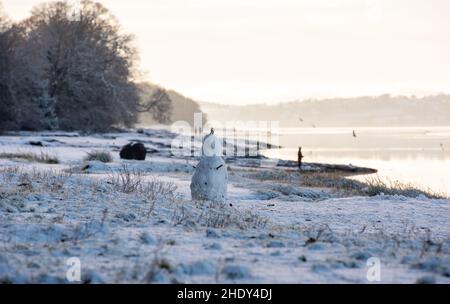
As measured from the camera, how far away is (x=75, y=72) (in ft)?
190

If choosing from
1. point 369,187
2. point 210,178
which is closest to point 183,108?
point 369,187

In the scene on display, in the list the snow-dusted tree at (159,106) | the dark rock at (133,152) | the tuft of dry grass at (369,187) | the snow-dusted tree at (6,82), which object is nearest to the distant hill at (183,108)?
the snow-dusted tree at (159,106)

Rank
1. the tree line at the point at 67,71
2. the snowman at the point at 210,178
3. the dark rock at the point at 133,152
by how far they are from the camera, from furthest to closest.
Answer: the tree line at the point at 67,71, the dark rock at the point at 133,152, the snowman at the point at 210,178

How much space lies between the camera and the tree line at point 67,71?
50.0 meters

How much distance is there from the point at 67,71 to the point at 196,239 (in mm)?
52178

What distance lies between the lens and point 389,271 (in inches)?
267

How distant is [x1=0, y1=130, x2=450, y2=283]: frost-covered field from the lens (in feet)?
21.1

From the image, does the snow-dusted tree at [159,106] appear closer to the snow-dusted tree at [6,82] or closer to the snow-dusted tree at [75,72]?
the snow-dusted tree at [75,72]

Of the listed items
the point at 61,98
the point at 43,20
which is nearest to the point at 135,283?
the point at 61,98

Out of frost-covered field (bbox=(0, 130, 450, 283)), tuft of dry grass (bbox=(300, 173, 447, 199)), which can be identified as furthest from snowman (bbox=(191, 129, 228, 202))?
tuft of dry grass (bbox=(300, 173, 447, 199))

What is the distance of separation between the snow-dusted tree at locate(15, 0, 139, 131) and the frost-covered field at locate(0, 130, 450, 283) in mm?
42480

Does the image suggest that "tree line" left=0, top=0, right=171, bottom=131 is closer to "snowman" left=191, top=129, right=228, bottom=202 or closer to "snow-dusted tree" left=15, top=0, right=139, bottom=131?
"snow-dusted tree" left=15, top=0, right=139, bottom=131

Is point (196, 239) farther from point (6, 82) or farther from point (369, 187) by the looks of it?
point (6, 82)
